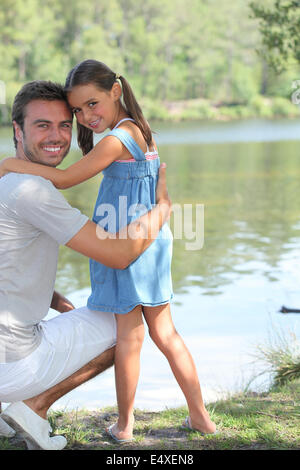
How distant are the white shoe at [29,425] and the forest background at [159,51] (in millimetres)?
Answer: 41055

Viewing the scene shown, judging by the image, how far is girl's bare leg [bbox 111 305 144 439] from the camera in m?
2.96

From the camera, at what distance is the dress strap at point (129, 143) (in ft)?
9.61

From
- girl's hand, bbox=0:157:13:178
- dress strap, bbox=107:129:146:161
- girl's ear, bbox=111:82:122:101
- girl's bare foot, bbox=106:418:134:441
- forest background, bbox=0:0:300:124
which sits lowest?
girl's bare foot, bbox=106:418:134:441

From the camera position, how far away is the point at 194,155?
2781 cm

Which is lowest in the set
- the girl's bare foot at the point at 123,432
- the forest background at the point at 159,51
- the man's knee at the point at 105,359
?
the girl's bare foot at the point at 123,432

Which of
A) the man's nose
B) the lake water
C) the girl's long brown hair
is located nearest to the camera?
the man's nose

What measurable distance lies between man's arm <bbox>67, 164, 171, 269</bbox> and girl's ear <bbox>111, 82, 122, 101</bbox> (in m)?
0.45

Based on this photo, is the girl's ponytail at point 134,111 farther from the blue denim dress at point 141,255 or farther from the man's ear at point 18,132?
the man's ear at point 18,132

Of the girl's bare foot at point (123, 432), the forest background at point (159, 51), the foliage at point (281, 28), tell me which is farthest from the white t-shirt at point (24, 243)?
the forest background at point (159, 51)

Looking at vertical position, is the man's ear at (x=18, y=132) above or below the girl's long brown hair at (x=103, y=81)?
below

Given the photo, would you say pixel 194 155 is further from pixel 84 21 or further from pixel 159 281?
pixel 84 21

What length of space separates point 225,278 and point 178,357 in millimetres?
5732

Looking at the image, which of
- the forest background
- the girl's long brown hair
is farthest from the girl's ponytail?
the forest background

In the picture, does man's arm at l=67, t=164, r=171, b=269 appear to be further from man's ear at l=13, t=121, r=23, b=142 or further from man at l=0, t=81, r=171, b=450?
man's ear at l=13, t=121, r=23, b=142
